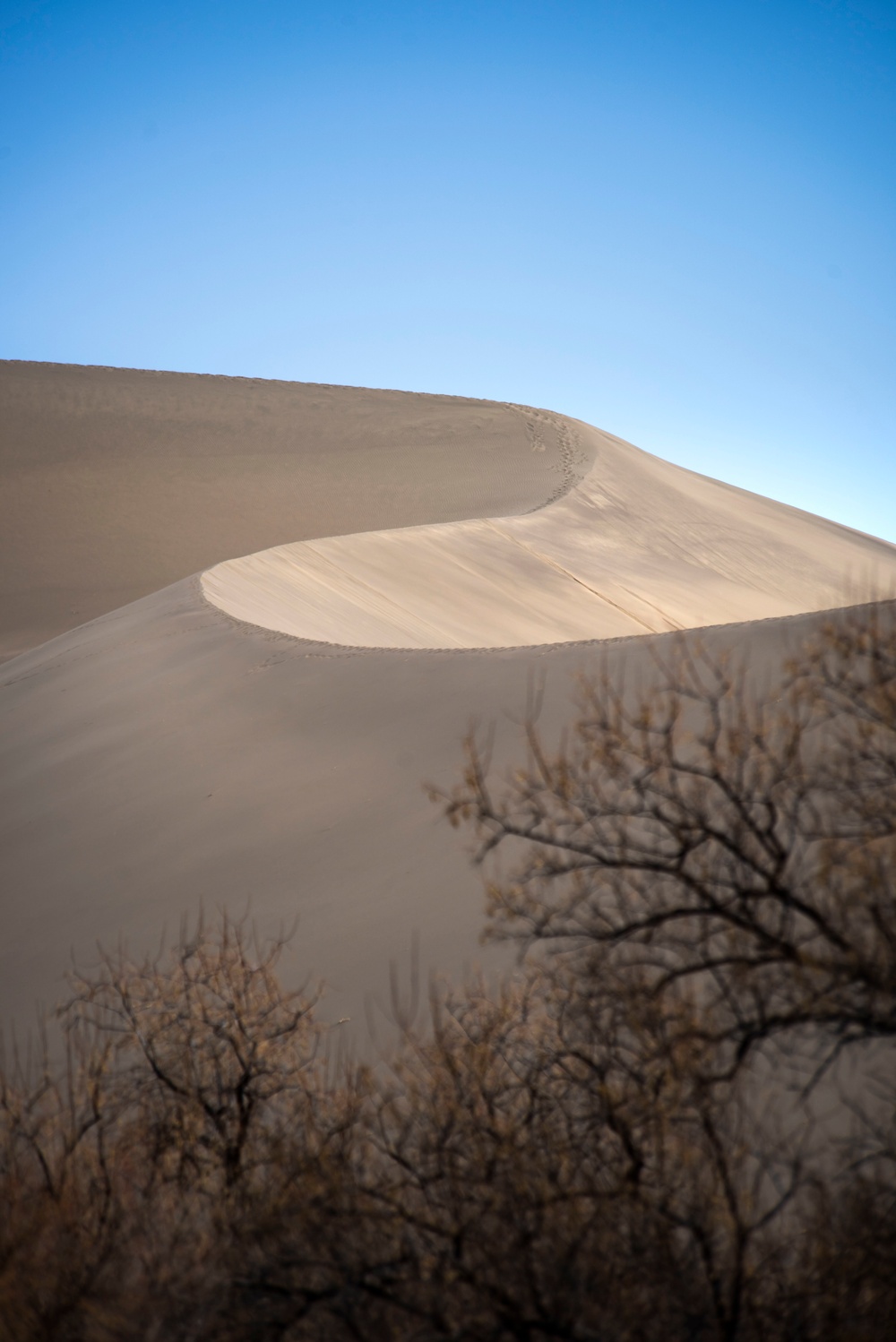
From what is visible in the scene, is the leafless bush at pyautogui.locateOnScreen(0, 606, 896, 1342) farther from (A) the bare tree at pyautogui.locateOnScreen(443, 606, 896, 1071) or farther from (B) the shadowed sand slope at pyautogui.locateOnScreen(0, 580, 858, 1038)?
(B) the shadowed sand slope at pyautogui.locateOnScreen(0, 580, 858, 1038)

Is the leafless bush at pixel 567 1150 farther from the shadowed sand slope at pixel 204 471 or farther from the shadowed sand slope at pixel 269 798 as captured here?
the shadowed sand slope at pixel 204 471

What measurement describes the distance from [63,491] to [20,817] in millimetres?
24045

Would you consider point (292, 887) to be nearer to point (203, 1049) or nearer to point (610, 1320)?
point (203, 1049)

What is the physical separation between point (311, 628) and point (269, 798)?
5307 millimetres

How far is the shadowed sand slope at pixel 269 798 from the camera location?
5719mm

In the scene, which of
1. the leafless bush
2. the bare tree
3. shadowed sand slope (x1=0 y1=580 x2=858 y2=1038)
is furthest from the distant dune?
the bare tree

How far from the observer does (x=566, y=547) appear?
20.9m

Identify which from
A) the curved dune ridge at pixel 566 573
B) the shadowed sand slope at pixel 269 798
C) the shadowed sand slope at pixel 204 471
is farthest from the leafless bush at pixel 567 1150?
the shadowed sand slope at pixel 204 471

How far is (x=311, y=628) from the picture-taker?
12.4 m

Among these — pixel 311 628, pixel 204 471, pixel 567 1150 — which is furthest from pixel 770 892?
pixel 204 471

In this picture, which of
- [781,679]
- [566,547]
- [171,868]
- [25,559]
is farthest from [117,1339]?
[25,559]

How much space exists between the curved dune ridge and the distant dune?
3.2 inches

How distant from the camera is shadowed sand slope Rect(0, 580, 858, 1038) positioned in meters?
5.72

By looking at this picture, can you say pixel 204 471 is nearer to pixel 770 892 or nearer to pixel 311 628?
pixel 311 628
